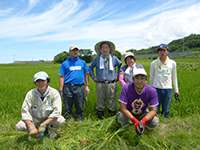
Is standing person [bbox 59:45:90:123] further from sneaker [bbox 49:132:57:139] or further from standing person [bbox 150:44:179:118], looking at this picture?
standing person [bbox 150:44:179:118]

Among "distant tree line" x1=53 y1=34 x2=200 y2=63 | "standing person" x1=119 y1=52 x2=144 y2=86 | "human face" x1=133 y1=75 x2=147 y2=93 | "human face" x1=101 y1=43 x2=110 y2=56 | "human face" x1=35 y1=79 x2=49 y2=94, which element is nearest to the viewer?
"human face" x1=133 y1=75 x2=147 y2=93

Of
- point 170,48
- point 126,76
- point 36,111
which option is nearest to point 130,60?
point 126,76

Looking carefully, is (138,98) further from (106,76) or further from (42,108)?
(42,108)

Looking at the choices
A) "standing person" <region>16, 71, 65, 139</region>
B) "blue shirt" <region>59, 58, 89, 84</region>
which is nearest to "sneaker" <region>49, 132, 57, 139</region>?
"standing person" <region>16, 71, 65, 139</region>

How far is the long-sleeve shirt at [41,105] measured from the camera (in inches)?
87.7

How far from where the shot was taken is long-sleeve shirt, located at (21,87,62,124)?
7.30 feet

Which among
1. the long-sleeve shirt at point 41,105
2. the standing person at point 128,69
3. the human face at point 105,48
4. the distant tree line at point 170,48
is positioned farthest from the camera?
the distant tree line at point 170,48

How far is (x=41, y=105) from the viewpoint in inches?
89.4

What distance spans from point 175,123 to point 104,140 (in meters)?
1.37

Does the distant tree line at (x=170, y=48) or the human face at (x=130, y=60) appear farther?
the distant tree line at (x=170, y=48)

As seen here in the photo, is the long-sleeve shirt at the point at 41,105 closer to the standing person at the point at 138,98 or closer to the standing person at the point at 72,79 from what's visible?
the standing person at the point at 72,79

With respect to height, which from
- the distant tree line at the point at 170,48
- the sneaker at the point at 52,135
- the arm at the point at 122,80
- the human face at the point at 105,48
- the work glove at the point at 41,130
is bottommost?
the sneaker at the point at 52,135

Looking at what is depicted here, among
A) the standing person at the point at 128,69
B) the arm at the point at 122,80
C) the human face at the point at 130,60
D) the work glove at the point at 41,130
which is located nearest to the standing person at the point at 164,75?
the standing person at the point at 128,69

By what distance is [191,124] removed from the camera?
8.23 ft
